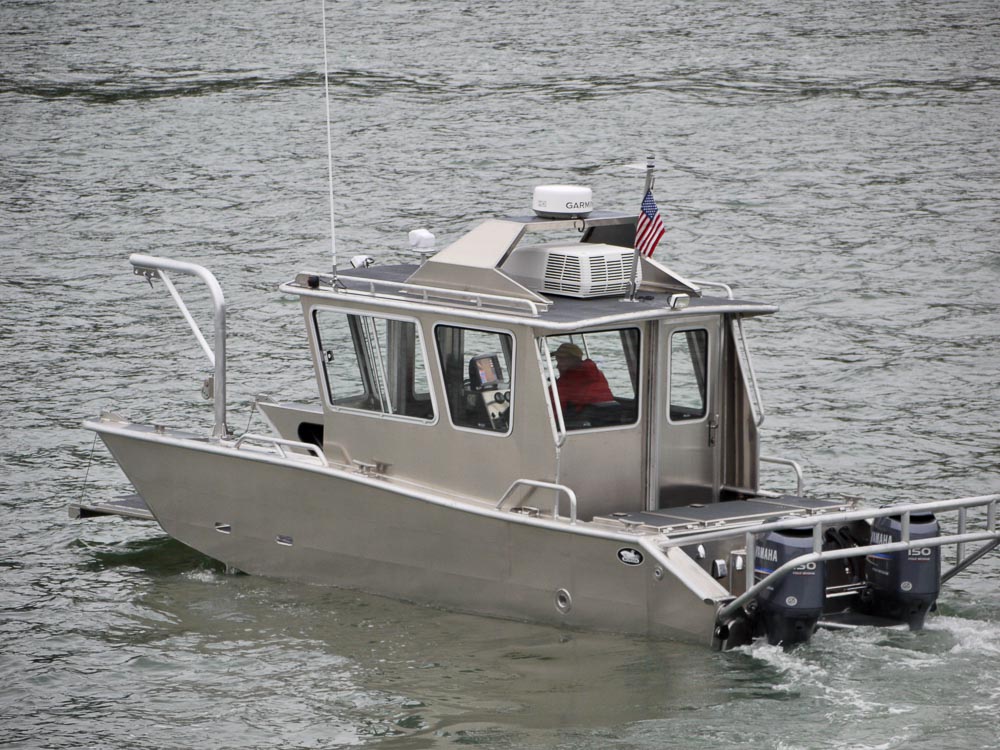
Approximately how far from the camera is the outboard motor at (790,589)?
1002 cm

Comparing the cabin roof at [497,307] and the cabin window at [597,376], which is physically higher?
the cabin roof at [497,307]

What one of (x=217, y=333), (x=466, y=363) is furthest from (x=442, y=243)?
(x=466, y=363)

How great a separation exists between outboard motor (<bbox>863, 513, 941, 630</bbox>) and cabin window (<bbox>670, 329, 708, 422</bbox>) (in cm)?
152

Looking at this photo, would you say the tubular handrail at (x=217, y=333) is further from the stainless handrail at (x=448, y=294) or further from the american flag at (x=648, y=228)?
the american flag at (x=648, y=228)

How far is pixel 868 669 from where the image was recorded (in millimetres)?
10203

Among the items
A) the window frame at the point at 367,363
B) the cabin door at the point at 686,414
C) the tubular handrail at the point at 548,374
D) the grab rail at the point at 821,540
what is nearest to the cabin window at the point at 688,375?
the cabin door at the point at 686,414

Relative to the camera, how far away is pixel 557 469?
10711mm

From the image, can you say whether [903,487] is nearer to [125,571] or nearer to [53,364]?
[125,571]

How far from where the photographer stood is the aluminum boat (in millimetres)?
10352

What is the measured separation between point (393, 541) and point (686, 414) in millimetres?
2158

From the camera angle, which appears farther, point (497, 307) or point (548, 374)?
point (497, 307)

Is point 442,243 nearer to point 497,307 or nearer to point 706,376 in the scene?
point 706,376

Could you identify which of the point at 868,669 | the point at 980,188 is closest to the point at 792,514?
the point at 868,669

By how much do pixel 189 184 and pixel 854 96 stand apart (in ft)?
42.1
